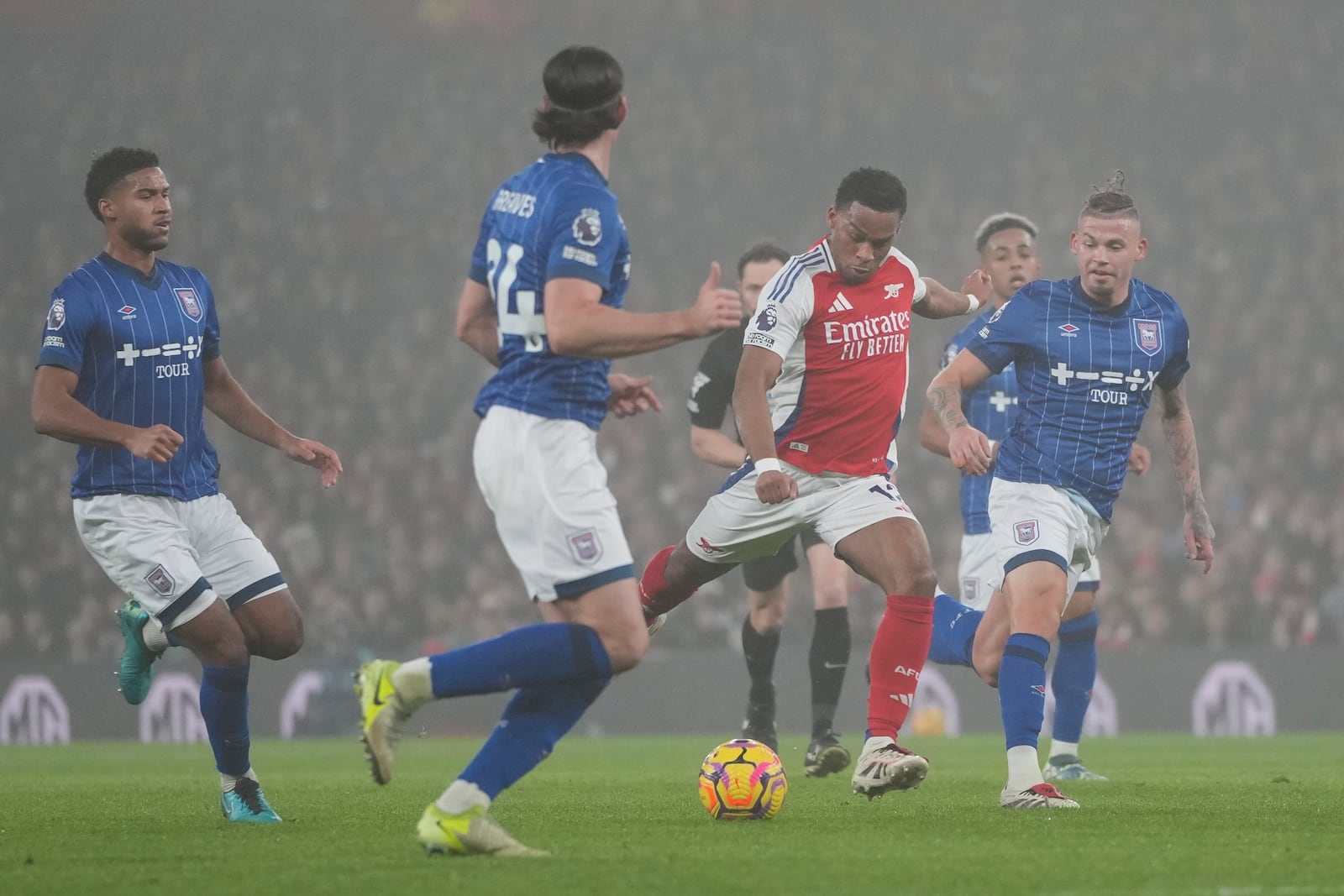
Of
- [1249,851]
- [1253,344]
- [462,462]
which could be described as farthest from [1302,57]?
[1249,851]

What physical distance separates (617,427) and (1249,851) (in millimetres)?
15050

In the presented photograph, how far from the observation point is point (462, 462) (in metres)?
19.7

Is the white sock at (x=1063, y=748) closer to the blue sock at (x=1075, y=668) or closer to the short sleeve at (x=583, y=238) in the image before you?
the blue sock at (x=1075, y=668)

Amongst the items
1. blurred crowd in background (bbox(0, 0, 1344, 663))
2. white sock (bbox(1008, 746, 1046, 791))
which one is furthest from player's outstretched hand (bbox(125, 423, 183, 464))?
blurred crowd in background (bbox(0, 0, 1344, 663))

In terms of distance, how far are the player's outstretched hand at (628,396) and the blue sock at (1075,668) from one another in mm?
4055

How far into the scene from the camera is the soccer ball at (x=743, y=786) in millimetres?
6086

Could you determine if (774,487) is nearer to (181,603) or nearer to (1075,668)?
(181,603)

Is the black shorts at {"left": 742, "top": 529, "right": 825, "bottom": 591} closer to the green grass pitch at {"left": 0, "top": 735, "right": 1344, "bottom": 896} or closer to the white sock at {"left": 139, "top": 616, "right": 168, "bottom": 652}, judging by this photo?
the green grass pitch at {"left": 0, "top": 735, "right": 1344, "bottom": 896}

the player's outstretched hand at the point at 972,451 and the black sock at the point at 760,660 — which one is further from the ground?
the player's outstretched hand at the point at 972,451

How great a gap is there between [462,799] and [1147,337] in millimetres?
3603

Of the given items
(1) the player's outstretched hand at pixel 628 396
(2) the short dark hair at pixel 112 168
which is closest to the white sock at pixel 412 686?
(1) the player's outstretched hand at pixel 628 396

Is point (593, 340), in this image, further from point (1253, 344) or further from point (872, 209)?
point (1253, 344)

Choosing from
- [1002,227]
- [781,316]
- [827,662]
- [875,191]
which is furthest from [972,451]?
[1002,227]

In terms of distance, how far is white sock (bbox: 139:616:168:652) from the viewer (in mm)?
6848
